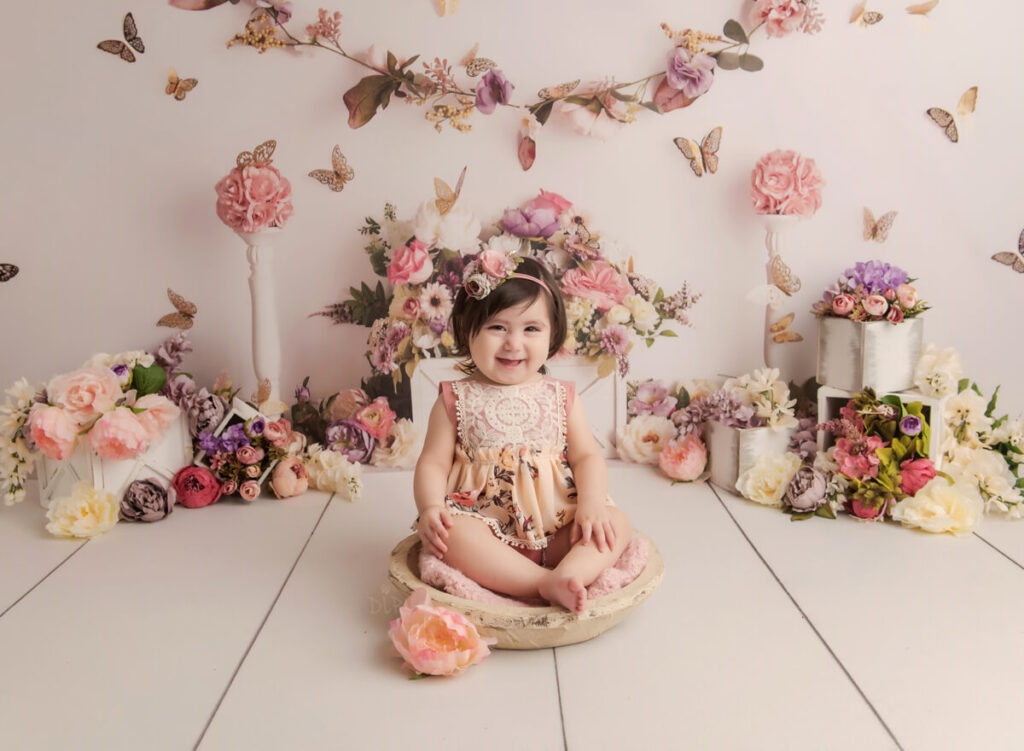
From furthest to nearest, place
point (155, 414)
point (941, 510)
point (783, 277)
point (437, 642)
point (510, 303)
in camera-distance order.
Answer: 1. point (783, 277)
2. point (155, 414)
3. point (941, 510)
4. point (510, 303)
5. point (437, 642)

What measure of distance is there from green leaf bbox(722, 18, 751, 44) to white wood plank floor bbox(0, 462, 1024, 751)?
1217mm

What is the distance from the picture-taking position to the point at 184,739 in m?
1.25

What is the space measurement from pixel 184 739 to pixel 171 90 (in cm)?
171

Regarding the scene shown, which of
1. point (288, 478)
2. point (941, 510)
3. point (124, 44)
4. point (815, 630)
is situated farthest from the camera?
point (124, 44)

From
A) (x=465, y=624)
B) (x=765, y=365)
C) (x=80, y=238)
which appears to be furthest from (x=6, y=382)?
(x=765, y=365)

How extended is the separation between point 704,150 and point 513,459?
116 cm

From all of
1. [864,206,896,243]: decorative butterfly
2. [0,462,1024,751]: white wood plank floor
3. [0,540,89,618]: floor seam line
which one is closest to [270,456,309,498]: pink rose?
[0,462,1024,751]: white wood plank floor

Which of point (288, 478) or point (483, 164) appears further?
point (483, 164)

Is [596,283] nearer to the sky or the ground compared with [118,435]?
nearer to the sky

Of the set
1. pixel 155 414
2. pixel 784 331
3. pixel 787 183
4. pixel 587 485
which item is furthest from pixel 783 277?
pixel 155 414

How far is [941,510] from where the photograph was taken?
6.37 feet

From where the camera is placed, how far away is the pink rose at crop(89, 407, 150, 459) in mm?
2002

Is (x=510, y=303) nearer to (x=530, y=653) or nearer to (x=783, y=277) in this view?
(x=530, y=653)

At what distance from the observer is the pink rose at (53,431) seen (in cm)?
200
